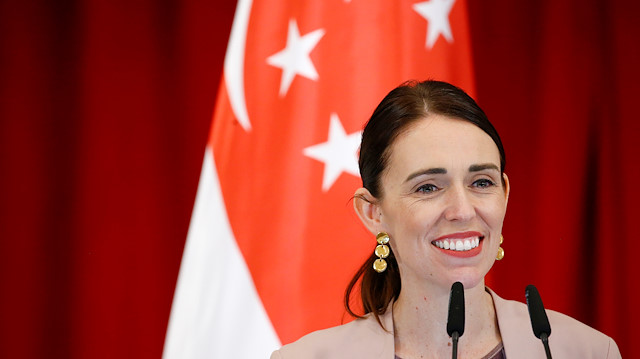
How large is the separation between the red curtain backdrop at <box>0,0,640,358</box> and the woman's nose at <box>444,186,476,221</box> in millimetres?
913

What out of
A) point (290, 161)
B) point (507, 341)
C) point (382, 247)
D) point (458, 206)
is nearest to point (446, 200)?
point (458, 206)

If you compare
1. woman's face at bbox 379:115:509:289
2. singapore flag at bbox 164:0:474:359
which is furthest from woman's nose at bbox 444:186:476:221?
singapore flag at bbox 164:0:474:359

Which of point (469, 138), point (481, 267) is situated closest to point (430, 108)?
point (469, 138)

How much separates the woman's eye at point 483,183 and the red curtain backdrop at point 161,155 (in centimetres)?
84

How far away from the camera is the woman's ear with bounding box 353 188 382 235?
1638mm

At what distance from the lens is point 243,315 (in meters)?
2.19

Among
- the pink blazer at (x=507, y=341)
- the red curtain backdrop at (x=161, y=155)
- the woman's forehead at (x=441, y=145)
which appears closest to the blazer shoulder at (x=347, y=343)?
the pink blazer at (x=507, y=341)

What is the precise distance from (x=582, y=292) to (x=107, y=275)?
1.46 metres

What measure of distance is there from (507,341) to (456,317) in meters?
0.47

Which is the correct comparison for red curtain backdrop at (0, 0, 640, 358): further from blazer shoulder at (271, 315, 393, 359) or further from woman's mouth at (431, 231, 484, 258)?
woman's mouth at (431, 231, 484, 258)

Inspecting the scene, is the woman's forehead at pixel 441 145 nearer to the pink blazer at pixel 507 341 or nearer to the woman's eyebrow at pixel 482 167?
the woman's eyebrow at pixel 482 167

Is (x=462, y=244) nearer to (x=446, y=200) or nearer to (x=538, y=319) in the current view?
(x=446, y=200)

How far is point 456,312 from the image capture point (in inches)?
45.8

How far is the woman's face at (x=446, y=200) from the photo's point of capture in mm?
1471
